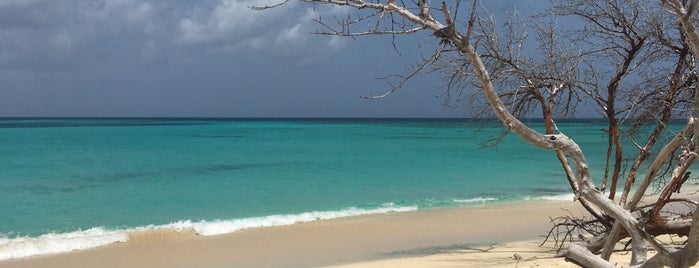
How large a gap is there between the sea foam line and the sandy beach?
0.38 m

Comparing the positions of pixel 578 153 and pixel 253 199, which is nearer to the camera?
pixel 578 153

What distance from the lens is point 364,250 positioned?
904 cm

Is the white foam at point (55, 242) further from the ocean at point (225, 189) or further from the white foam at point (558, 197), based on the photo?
the white foam at point (558, 197)

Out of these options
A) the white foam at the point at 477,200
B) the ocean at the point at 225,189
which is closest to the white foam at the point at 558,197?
the ocean at the point at 225,189

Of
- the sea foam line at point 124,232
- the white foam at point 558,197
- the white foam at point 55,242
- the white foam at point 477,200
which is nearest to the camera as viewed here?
the white foam at point 55,242

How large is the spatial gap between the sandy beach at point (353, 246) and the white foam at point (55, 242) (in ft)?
1.15

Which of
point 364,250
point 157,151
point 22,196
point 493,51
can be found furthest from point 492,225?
point 157,151

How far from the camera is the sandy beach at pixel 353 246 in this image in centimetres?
821

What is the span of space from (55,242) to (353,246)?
4.80m

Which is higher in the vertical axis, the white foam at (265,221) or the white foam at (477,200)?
the white foam at (477,200)

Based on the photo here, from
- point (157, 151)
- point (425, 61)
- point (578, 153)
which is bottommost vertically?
point (157, 151)

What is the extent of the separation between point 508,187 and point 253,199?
7297 millimetres

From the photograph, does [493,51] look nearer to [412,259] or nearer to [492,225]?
[412,259]

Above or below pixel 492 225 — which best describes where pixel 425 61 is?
above
